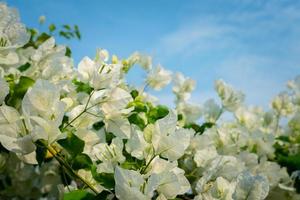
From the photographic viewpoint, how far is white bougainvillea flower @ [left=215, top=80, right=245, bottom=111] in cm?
186

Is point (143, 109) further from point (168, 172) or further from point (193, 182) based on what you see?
point (168, 172)

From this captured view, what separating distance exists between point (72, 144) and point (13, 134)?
143mm

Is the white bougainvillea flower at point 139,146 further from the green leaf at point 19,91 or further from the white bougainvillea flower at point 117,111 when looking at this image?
the green leaf at point 19,91

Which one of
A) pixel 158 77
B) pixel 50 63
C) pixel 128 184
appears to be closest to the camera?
pixel 128 184

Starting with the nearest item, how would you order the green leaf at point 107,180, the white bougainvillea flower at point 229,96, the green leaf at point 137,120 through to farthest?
the green leaf at point 107,180 < the green leaf at point 137,120 < the white bougainvillea flower at point 229,96

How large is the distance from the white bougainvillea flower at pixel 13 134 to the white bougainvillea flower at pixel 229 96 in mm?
1091

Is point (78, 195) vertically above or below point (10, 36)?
below

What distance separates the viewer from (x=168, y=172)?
0.93 meters

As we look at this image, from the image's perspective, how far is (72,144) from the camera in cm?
103

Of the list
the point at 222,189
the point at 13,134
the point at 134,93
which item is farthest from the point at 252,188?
the point at 134,93

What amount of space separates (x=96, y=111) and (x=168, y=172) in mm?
259

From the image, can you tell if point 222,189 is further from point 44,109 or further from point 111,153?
point 44,109

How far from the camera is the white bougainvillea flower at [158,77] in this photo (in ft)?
5.74

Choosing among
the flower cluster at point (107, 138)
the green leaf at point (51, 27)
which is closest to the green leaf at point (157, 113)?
the flower cluster at point (107, 138)
